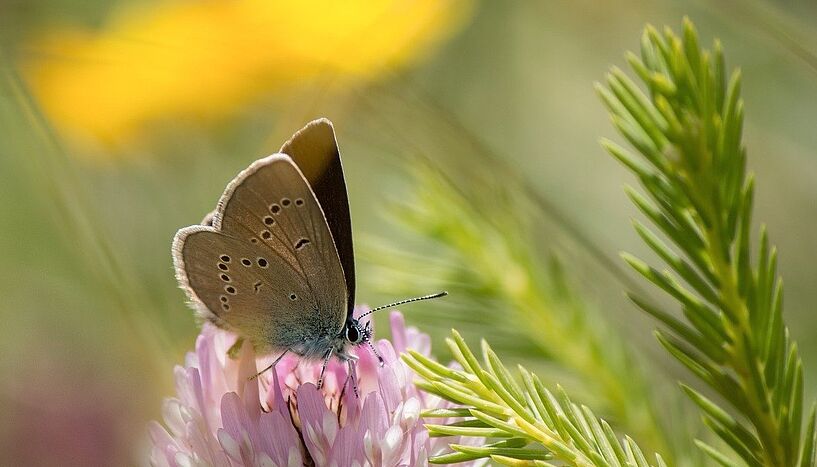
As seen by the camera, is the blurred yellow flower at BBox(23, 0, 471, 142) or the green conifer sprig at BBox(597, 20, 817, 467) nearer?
the green conifer sprig at BBox(597, 20, 817, 467)

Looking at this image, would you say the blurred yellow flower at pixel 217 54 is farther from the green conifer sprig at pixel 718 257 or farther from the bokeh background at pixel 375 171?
Answer: the green conifer sprig at pixel 718 257

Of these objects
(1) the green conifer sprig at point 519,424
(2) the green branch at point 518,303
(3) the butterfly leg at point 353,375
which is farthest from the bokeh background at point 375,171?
(1) the green conifer sprig at point 519,424

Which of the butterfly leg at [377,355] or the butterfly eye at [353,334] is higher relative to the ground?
the butterfly leg at [377,355]

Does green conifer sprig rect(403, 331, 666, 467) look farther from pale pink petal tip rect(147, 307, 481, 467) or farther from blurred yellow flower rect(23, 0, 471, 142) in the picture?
blurred yellow flower rect(23, 0, 471, 142)

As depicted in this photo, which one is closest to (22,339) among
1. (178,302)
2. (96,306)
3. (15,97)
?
(96,306)

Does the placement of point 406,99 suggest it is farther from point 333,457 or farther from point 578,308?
point 333,457

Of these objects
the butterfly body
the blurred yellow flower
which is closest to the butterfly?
the butterfly body

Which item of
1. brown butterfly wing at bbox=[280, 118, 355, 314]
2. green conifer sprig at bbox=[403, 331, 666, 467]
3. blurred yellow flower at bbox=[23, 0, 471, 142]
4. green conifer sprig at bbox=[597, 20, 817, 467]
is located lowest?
blurred yellow flower at bbox=[23, 0, 471, 142]

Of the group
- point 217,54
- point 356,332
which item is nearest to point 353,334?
point 356,332

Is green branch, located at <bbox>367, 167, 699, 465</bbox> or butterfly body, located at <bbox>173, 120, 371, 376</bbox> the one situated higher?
green branch, located at <bbox>367, 167, 699, 465</bbox>
